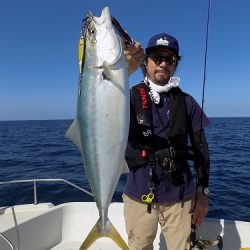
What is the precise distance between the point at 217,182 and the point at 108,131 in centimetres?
1088

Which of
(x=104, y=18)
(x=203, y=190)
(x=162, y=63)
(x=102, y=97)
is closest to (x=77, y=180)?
(x=203, y=190)

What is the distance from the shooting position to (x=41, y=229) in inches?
210

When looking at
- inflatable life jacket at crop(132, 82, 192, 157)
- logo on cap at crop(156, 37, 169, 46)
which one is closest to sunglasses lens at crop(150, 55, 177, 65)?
logo on cap at crop(156, 37, 169, 46)

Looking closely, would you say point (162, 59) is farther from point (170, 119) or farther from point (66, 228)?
point (66, 228)

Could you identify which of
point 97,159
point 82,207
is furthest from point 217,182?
point 97,159

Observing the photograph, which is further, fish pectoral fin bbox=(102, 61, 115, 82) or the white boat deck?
the white boat deck

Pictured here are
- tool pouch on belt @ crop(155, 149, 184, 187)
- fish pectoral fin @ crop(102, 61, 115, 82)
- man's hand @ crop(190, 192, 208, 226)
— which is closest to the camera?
fish pectoral fin @ crop(102, 61, 115, 82)

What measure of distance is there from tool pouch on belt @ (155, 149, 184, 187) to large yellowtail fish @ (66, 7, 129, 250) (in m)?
1.10

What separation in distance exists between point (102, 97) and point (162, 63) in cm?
142

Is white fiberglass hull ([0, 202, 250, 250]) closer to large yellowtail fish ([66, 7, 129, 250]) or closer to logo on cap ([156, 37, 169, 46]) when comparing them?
logo on cap ([156, 37, 169, 46])

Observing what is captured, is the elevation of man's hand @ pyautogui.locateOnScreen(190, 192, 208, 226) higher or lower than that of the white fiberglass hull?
higher

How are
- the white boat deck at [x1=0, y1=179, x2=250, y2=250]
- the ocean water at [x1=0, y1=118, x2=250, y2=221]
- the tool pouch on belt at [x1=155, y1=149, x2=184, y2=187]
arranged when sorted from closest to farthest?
the tool pouch on belt at [x1=155, y1=149, x2=184, y2=187]
the white boat deck at [x1=0, y1=179, x2=250, y2=250]
the ocean water at [x1=0, y1=118, x2=250, y2=221]

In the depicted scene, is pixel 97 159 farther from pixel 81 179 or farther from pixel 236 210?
pixel 81 179

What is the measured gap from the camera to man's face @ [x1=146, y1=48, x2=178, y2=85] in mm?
3402
